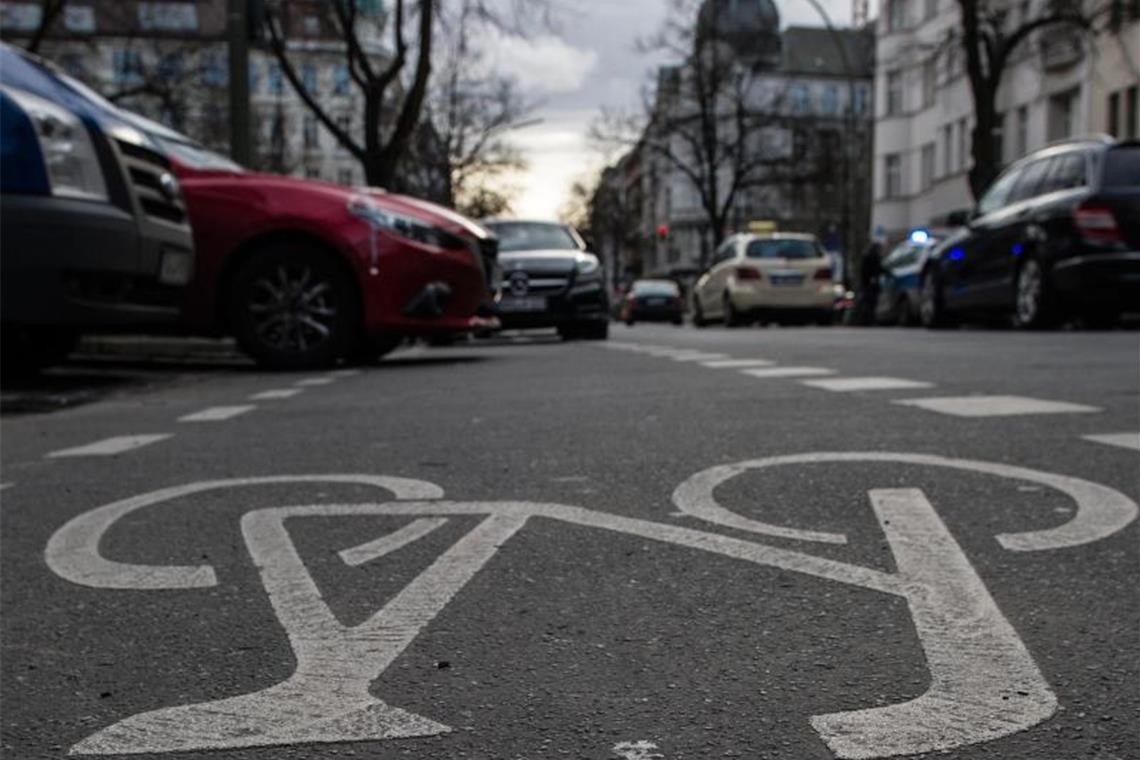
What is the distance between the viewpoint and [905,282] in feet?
67.2

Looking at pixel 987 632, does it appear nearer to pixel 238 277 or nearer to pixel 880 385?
pixel 880 385

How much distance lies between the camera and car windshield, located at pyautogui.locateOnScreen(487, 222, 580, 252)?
52.9ft

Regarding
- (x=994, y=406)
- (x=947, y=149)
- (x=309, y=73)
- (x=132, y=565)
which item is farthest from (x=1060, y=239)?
(x=947, y=149)

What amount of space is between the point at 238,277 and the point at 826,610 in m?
7.38

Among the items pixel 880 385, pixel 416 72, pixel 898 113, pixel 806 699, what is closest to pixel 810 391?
pixel 880 385

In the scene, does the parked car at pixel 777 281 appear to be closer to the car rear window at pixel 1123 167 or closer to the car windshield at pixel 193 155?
the car rear window at pixel 1123 167

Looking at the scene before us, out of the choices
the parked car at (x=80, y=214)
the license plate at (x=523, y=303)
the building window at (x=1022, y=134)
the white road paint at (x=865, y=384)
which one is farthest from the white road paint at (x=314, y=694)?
the building window at (x=1022, y=134)

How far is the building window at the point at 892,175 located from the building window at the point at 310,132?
47078mm

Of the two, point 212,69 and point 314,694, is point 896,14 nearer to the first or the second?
point 212,69

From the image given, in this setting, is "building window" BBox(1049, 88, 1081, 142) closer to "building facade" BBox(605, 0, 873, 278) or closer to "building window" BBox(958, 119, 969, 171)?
"building facade" BBox(605, 0, 873, 278)

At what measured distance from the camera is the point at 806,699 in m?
1.94

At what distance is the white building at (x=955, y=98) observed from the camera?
3597cm

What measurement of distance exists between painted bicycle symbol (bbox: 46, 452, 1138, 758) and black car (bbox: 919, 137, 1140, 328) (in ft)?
30.6

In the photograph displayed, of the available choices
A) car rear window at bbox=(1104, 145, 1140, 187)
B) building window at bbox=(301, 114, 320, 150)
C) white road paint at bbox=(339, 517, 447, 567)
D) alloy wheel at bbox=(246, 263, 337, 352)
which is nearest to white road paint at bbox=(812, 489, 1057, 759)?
white road paint at bbox=(339, 517, 447, 567)
